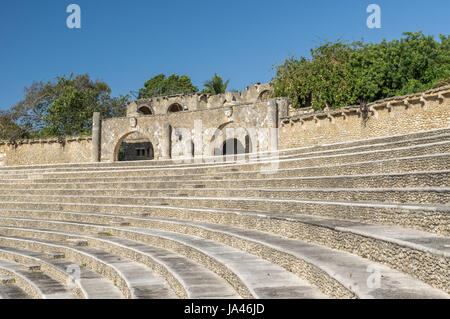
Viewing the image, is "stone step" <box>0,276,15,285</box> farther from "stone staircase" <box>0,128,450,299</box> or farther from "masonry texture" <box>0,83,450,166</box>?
"masonry texture" <box>0,83,450,166</box>

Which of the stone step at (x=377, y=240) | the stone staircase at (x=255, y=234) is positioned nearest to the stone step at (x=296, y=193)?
the stone staircase at (x=255, y=234)

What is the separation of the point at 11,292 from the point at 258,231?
452 cm

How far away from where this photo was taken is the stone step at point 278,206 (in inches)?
205

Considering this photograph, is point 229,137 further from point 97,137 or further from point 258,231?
point 258,231

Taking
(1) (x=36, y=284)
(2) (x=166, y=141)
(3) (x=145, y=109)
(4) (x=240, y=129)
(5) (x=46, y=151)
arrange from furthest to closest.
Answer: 1. (3) (x=145, y=109)
2. (5) (x=46, y=151)
3. (2) (x=166, y=141)
4. (4) (x=240, y=129)
5. (1) (x=36, y=284)

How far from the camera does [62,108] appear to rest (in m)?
42.8

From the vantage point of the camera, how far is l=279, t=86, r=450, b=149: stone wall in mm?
15547

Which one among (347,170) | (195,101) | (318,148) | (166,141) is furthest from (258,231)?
(195,101)

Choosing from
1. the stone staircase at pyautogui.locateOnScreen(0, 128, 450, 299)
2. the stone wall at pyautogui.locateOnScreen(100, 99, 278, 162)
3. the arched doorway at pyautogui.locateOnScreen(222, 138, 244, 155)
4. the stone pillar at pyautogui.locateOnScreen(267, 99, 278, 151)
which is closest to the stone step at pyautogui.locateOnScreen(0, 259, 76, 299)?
the stone staircase at pyautogui.locateOnScreen(0, 128, 450, 299)

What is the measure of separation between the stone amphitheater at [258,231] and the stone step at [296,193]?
0.03m

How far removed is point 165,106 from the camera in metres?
43.9

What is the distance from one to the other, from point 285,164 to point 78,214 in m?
6.04

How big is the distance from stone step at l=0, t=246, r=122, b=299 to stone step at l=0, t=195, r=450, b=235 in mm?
3022
